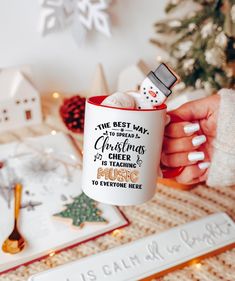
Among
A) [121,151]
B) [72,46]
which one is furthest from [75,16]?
[121,151]

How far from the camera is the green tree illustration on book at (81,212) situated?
2.15 feet

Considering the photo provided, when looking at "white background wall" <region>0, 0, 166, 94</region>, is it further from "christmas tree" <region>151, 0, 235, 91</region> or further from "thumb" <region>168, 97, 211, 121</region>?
"thumb" <region>168, 97, 211, 121</region>

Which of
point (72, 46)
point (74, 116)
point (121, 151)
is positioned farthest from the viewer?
point (72, 46)

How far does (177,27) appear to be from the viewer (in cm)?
102

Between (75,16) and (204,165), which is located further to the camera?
(75,16)

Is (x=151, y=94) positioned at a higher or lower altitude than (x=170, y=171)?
higher

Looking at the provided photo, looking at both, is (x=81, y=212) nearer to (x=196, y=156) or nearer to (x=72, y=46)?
(x=196, y=156)

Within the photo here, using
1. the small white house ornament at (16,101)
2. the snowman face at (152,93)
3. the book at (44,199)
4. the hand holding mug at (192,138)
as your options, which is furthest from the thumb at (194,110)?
the small white house ornament at (16,101)

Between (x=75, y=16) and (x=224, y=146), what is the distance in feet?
1.97

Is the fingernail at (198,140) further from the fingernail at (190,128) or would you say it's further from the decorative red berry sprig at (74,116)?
the decorative red berry sprig at (74,116)

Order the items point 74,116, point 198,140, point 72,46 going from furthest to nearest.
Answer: point 72,46, point 74,116, point 198,140

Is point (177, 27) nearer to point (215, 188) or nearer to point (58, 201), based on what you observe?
point (215, 188)

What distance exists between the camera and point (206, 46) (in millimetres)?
948

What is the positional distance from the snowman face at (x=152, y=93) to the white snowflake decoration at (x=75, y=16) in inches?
20.5
